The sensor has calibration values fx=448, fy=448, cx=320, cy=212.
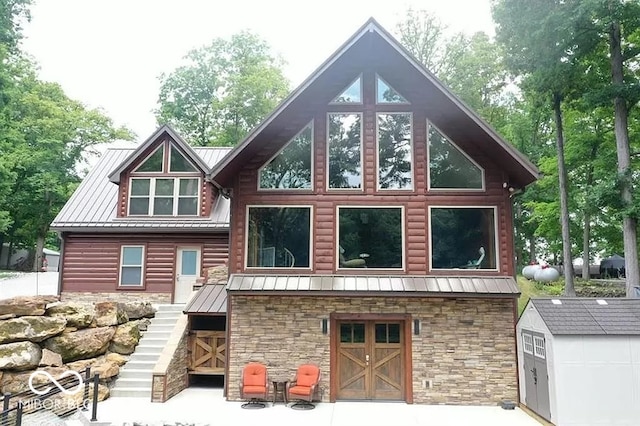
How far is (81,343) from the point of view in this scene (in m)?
10.7

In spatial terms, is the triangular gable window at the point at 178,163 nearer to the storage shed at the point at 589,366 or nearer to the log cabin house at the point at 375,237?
the log cabin house at the point at 375,237

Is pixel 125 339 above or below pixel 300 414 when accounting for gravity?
above

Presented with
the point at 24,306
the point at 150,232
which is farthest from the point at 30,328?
the point at 150,232

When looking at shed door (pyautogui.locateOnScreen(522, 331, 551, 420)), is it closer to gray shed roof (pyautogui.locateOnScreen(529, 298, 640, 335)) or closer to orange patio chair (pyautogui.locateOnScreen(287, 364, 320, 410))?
→ gray shed roof (pyautogui.locateOnScreen(529, 298, 640, 335))

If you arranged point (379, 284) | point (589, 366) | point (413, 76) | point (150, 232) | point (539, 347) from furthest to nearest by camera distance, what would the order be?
point (150, 232) < point (413, 76) < point (379, 284) < point (539, 347) < point (589, 366)

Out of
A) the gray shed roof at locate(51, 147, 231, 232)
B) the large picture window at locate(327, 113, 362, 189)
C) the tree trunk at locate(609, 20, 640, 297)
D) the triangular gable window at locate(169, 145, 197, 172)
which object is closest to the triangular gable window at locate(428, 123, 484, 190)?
the large picture window at locate(327, 113, 362, 189)

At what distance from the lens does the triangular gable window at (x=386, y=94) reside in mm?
11133

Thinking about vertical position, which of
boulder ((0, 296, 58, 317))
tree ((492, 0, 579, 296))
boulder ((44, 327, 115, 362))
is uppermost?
tree ((492, 0, 579, 296))

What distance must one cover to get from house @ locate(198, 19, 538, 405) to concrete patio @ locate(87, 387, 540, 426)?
0.46 m

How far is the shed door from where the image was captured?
338 inches

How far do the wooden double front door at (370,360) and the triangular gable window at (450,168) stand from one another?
3.51m

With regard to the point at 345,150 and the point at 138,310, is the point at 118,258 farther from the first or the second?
the point at 345,150

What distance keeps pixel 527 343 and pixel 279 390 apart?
5.50 m

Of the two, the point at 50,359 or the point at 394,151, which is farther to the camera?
the point at 394,151
